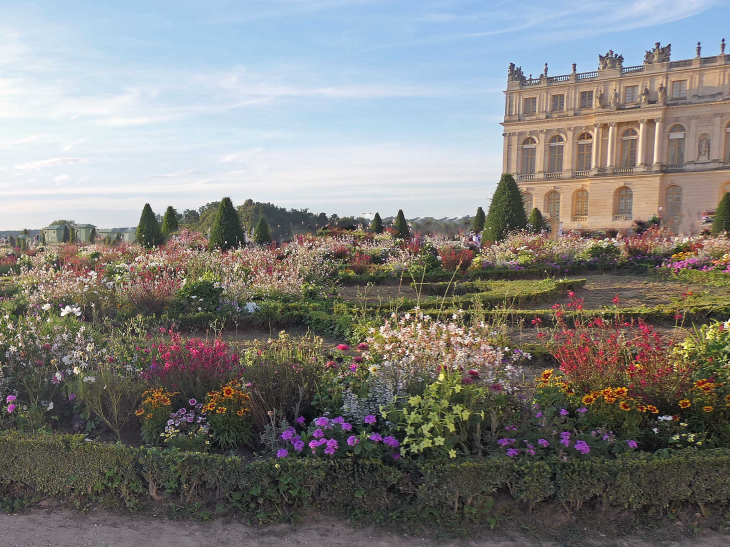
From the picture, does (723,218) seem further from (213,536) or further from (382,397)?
(213,536)

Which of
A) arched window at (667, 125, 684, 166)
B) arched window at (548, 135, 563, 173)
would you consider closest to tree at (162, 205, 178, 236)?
arched window at (548, 135, 563, 173)

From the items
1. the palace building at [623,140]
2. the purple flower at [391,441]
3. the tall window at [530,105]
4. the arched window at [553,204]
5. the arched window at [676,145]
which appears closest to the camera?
the purple flower at [391,441]

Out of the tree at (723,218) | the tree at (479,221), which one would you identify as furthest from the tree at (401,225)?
the tree at (723,218)

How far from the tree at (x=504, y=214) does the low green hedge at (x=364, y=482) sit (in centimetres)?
1505

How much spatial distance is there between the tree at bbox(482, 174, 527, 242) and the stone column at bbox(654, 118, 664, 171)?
2149cm

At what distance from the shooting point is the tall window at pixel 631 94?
36.3 metres

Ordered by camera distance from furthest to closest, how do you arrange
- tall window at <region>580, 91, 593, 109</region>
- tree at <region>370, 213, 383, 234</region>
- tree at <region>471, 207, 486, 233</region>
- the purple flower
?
tall window at <region>580, 91, 593, 109</region> → tree at <region>471, 207, 486, 233</region> → tree at <region>370, 213, 383, 234</region> → the purple flower

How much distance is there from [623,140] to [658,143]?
2253 mm

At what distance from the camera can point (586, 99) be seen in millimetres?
37875

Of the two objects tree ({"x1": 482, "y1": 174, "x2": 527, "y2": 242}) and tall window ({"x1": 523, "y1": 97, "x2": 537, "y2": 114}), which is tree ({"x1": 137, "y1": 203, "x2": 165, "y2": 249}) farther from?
tall window ({"x1": 523, "y1": 97, "x2": 537, "y2": 114})

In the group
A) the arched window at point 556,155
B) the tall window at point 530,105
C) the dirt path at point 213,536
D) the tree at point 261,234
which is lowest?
the dirt path at point 213,536

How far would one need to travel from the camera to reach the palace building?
1351 inches

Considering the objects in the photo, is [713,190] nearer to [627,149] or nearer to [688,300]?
[627,149]

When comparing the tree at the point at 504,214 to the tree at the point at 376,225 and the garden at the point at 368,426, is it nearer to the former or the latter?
the tree at the point at 376,225
